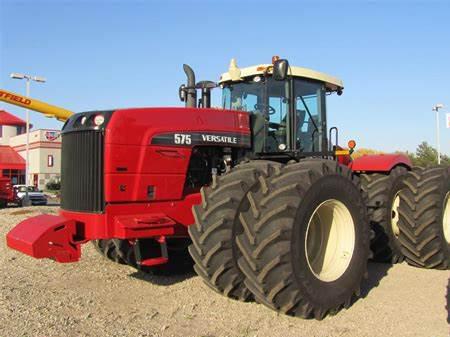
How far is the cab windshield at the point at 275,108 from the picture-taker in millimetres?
6461

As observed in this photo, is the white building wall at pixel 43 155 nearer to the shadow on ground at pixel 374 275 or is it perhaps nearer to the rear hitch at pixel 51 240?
the shadow on ground at pixel 374 275

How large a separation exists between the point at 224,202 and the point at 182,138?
3.44ft

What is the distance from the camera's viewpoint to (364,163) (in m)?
8.08

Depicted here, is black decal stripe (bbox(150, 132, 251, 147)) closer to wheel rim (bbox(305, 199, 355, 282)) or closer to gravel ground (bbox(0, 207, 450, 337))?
wheel rim (bbox(305, 199, 355, 282))

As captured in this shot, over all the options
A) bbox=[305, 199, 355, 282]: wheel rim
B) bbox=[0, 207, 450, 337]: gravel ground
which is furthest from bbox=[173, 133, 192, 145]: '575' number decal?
bbox=[0, 207, 450, 337]: gravel ground

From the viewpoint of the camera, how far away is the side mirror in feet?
19.2

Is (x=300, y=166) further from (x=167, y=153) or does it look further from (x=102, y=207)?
(x=102, y=207)

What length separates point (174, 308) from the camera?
5.27 meters

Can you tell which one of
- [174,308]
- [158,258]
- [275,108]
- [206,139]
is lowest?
[174,308]

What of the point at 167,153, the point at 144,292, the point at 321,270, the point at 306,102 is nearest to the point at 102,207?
the point at 167,153

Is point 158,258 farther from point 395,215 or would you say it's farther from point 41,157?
point 41,157

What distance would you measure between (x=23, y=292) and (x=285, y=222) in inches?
126

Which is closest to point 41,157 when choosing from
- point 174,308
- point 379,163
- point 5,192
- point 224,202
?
point 5,192

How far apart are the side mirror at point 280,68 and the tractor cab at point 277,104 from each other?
0.68 ft
